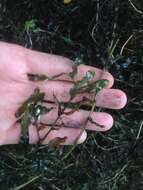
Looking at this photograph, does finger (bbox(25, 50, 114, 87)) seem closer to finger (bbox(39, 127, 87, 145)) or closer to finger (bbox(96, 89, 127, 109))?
finger (bbox(96, 89, 127, 109))

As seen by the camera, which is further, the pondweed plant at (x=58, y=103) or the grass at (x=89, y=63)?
the grass at (x=89, y=63)

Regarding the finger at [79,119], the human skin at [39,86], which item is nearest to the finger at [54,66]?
the human skin at [39,86]

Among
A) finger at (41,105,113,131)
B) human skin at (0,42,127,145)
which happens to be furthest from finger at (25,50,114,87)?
finger at (41,105,113,131)

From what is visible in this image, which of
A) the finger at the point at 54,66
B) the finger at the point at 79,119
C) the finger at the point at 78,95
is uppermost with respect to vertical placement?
the finger at the point at 54,66

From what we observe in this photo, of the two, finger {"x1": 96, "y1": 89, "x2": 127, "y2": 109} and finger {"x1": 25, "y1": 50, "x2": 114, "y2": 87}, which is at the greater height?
finger {"x1": 25, "y1": 50, "x2": 114, "y2": 87}

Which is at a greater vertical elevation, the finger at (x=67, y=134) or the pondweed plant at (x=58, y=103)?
the pondweed plant at (x=58, y=103)

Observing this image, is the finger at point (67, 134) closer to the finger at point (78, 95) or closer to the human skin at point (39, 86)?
the human skin at point (39, 86)

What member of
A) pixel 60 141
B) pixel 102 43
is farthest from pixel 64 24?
pixel 60 141
